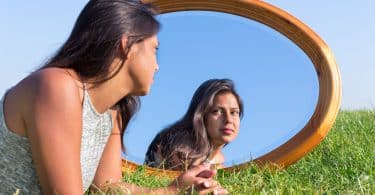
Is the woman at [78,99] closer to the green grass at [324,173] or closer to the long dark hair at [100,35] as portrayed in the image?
the long dark hair at [100,35]

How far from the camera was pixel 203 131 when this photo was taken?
4023mm

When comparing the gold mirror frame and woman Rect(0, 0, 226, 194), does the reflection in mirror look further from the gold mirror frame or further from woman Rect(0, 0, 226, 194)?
woman Rect(0, 0, 226, 194)

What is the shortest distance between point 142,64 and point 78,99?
0.28 metres

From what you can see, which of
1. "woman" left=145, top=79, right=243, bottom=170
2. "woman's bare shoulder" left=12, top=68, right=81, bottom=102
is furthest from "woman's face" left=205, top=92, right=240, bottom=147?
"woman's bare shoulder" left=12, top=68, right=81, bottom=102

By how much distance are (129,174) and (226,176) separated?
1.75ft

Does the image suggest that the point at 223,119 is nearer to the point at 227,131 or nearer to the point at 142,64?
the point at 227,131

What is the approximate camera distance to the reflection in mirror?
12.9 ft

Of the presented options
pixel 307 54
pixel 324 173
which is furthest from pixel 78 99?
pixel 307 54

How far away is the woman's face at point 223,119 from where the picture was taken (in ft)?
12.8

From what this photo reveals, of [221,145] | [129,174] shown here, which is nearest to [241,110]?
[221,145]

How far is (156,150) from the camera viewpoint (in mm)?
3973

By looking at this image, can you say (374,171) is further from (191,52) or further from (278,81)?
(191,52)

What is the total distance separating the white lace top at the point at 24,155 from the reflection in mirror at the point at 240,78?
58.1 inches

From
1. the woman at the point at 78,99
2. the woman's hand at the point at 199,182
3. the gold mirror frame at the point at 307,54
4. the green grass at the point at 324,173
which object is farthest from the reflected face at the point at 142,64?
the gold mirror frame at the point at 307,54
